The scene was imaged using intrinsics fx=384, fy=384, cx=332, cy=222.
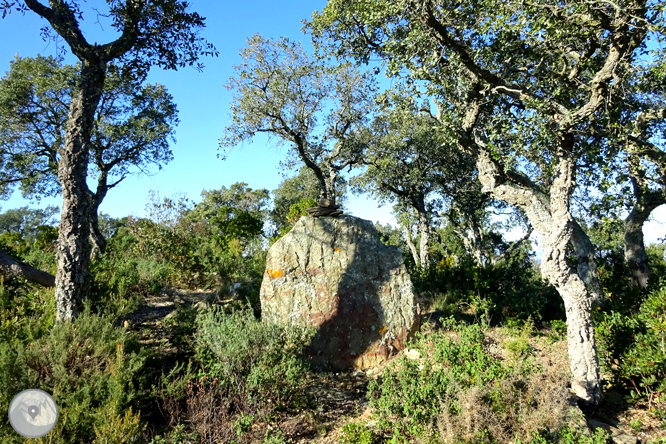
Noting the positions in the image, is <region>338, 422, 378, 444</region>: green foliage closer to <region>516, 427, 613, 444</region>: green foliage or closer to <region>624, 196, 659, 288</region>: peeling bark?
<region>516, 427, 613, 444</region>: green foliage

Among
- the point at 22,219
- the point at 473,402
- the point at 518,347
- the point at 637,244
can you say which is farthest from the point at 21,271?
the point at 22,219

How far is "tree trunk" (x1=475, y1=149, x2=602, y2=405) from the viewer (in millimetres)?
4891

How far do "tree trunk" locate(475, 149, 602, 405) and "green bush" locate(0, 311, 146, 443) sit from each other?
17.1 feet

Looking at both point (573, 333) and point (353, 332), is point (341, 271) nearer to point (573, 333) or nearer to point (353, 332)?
point (353, 332)

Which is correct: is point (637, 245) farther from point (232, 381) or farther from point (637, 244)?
point (232, 381)

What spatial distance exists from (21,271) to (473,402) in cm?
655

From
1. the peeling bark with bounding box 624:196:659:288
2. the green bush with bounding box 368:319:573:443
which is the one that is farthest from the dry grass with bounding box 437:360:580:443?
the peeling bark with bounding box 624:196:659:288

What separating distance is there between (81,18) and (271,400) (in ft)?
21.1

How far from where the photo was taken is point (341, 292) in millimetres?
6844

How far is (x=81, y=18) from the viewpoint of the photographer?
239 inches

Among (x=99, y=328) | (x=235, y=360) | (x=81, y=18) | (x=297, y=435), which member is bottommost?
(x=297, y=435)

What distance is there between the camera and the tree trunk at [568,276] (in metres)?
4.89

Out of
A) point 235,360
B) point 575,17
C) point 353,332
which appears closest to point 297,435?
point 235,360

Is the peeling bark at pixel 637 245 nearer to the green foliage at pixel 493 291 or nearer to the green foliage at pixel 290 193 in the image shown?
the green foliage at pixel 493 291
